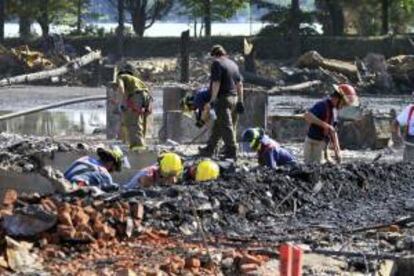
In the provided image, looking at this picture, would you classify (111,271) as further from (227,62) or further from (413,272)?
(227,62)

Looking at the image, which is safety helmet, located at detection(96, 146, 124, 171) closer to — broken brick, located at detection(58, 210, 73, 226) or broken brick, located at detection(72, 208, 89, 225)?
broken brick, located at detection(72, 208, 89, 225)

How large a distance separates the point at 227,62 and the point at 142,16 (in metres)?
40.2

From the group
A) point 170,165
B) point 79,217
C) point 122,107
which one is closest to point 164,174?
point 170,165

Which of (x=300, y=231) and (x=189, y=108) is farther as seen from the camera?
(x=189, y=108)

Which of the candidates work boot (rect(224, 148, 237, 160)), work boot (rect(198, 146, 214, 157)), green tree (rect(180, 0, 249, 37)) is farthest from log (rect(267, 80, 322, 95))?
work boot (rect(224, 148, 237, 160))

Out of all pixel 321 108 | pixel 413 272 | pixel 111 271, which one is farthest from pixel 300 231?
pixel 321 108

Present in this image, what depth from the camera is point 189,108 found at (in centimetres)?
2069

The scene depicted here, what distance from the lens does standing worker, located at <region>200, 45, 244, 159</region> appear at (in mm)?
17672

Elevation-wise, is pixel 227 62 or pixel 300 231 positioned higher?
pixel 227 62

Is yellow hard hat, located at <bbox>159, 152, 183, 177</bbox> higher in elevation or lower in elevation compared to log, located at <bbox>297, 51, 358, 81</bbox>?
higher

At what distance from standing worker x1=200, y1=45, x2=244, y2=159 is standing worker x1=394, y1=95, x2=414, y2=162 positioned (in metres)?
3.08

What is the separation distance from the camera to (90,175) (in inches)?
527

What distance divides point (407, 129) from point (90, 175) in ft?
14.4

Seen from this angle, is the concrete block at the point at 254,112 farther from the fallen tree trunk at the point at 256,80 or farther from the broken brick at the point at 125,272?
the fallen tree trunk at the point at 256,80
